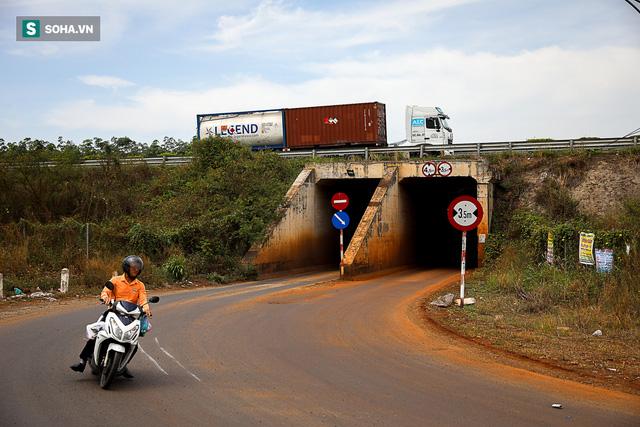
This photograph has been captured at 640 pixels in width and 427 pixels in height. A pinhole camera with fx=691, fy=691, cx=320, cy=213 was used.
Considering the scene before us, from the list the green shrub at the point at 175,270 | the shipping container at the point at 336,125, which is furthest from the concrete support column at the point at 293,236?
the shipping container at the point at 336,125

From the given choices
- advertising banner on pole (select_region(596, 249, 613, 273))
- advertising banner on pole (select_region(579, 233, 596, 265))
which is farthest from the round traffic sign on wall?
advertising banner on pole (select_region(596, 249, 613, 273))

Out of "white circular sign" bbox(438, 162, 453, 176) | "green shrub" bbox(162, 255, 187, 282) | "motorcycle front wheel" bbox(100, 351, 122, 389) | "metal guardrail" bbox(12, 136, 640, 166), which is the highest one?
"metal guardrail" bbox(12, 136, 640, 166)

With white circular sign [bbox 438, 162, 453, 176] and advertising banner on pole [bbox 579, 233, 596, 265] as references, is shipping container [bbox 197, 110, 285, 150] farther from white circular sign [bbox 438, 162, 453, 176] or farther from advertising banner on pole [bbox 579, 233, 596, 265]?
advertising banner on pole [bbox 579, 233, 596, 265]

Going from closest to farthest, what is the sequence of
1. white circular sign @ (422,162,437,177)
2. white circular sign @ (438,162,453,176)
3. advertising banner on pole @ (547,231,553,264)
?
advertising banner on pole @ (547,231,553,264), white circular sign @ (438,162,453,176), white circular sign @ (422,162,437,177)

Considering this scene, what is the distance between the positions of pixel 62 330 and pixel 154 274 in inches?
368

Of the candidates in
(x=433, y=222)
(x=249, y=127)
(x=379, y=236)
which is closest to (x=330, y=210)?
(x=379, y=236)

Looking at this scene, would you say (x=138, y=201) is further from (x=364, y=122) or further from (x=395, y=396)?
(x=395, y=396)

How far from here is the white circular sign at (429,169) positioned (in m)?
29.8

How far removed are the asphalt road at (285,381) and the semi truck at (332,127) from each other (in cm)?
2670

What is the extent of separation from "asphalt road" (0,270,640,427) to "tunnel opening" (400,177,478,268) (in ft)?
61.6

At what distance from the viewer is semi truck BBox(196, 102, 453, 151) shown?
131ft

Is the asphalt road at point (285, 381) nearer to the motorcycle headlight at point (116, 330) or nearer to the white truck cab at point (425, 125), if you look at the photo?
the motorcycle headlight at point (116, 330)

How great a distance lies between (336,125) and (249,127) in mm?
5503

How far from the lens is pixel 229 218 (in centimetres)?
2700
